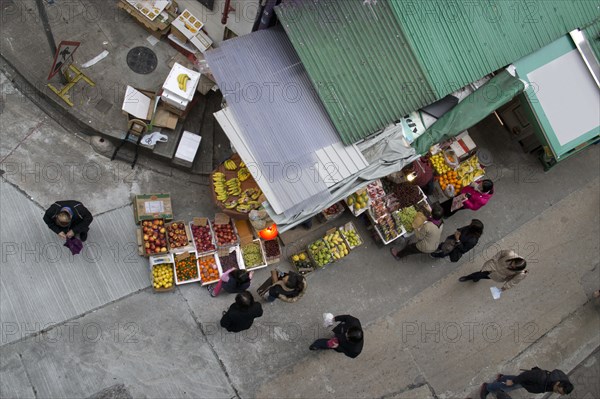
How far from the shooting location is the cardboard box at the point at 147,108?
9.46 metres

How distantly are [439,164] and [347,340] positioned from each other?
435 centimetres

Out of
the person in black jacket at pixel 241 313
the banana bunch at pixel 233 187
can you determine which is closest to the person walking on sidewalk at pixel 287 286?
the person in black jacket at pixel 241 313

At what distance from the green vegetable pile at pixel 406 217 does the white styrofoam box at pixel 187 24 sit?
527 centimetres

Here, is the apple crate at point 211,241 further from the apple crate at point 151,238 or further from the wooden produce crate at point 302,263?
the wooden produce crate at point 302,263

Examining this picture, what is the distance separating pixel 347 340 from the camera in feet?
26.8

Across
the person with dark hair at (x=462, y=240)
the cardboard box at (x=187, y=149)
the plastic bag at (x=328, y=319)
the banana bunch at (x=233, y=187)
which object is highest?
the cardboard box at (x=187, y=149)

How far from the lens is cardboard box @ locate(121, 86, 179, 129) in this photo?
31.0ft

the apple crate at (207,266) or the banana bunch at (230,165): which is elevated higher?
the banana bunch at (230,165)

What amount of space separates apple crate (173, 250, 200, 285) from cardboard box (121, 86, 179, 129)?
2.42 metres

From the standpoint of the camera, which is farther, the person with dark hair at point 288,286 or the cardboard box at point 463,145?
the cardboard box at point 463,145

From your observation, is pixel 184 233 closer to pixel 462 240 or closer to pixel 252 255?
pixel 252 255

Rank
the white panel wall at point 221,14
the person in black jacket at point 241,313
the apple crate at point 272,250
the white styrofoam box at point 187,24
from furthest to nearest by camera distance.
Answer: the white styrofoam box at point 187,24 → the apple crate at point 272,250 → the white panel wall at point 221,14 → the person in black jacket at point 241,313

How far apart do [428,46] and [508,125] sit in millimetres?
3828

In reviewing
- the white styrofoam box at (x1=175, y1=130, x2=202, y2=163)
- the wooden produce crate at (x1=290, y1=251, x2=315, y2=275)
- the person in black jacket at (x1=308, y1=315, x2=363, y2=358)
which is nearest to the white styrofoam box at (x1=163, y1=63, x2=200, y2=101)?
the white styrofoam box at (x1=175, y1=130, x2=202, y2=163)
